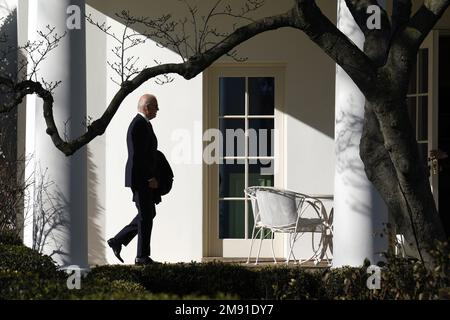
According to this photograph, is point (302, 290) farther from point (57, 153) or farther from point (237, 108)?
point (237, 108)

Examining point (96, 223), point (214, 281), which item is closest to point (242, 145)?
point (96, 223)

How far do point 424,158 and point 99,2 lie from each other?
439cm

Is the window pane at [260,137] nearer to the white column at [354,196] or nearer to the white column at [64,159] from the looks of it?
the white column at [354,196]

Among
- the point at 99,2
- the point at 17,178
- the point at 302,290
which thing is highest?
the point at 99,2

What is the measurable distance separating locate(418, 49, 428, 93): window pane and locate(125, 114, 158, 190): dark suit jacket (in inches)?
151

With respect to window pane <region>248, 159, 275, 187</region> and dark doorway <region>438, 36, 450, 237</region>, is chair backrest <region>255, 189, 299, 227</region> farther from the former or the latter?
dark doorway <region>438, 36, 450, 237</region>

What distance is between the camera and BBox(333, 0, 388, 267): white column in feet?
34.6

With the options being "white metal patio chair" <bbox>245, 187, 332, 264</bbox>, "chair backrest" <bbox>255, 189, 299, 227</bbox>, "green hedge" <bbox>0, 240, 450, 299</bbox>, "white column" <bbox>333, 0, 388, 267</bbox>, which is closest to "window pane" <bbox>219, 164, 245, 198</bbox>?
"white metal patio chair" <bbox>245, 187, 332, 264</bbox>

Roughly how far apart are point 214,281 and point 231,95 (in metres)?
4.95

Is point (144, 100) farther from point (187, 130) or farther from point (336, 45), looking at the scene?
point (336, 45)

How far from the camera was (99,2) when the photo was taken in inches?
547

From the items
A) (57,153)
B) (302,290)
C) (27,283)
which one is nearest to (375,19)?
A: (302,290)

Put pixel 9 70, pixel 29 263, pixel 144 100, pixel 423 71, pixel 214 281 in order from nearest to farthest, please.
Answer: pixel 29 263
pixel 214 281
pixel 144 100
pixel 423 71
pixel 9 70

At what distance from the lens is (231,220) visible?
562 inches
